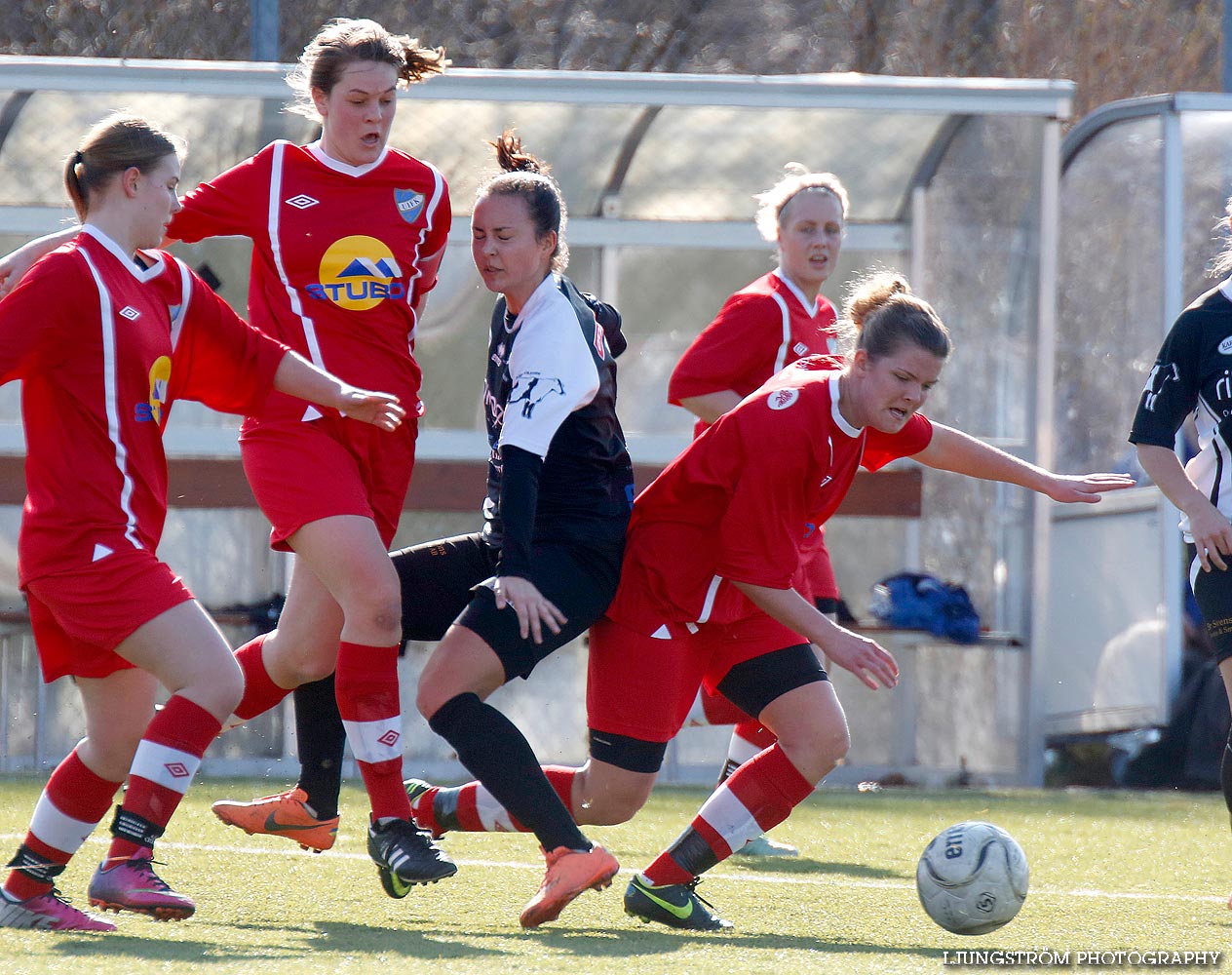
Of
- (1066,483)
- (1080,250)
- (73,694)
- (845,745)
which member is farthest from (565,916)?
(1080,250)

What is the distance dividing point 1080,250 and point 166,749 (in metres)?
5.93

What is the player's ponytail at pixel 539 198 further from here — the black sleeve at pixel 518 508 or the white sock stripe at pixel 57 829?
the white sock stripe at pixel 57 829

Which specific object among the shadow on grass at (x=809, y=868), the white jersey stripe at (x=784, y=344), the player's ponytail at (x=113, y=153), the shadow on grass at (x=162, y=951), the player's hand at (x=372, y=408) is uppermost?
the player's ponytail at (x=113, y=153)

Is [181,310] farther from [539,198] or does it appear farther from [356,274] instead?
[539,198]

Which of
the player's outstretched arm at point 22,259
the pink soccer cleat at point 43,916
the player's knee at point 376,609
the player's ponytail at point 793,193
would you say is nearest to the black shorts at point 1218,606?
the player's ponytail at point 793,193

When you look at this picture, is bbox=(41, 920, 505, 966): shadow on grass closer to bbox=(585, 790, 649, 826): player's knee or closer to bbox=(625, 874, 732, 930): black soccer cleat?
bbox=(625, 874, 732, 930): black soccer cleat

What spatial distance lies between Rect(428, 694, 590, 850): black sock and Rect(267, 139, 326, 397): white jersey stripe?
0.87 m

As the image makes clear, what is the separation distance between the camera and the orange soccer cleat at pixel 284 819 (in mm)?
4363

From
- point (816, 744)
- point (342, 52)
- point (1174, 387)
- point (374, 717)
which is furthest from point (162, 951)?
point (1174, 387)

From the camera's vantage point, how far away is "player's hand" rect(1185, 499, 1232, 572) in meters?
4.50

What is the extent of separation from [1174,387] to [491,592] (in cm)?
194

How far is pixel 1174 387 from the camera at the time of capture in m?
4.65

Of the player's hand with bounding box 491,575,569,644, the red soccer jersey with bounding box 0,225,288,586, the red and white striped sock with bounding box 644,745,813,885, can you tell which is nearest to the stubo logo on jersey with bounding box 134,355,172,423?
the red soccer jersey with bounding box 0,225,288,586

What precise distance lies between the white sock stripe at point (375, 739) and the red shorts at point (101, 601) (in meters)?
0.72
